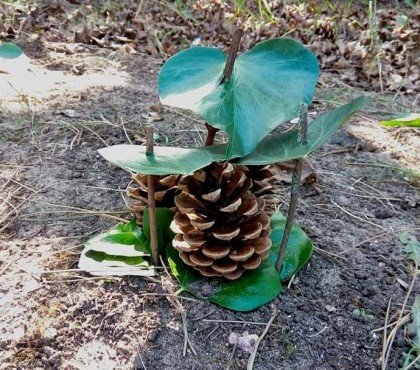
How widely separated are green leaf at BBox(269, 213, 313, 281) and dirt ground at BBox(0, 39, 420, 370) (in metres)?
0.03

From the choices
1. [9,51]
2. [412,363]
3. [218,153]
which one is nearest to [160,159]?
[218,153]

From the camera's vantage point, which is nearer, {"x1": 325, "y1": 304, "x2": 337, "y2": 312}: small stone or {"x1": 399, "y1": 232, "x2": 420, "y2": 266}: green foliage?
{"x1": 325, "y1": 304, "x2": 337, "y2": 312}: small stone

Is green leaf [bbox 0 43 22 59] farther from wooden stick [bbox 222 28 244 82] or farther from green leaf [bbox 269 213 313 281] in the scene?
green leaf [bbox 269 213 313 281]

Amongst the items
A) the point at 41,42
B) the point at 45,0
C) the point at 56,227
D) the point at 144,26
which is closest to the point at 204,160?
the point at 56,227

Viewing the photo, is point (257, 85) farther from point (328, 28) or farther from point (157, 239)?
point (328, 28)

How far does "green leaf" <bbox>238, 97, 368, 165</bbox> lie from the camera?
84cm

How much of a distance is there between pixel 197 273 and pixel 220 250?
0.32 ft

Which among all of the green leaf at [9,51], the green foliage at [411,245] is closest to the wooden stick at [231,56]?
the green foliage at [411,245]

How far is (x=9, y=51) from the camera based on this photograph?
5.15ft

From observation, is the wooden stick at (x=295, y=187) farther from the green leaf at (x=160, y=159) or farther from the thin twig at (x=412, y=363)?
the thin twig at (x=412, y=363)

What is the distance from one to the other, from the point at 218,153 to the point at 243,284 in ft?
0.88

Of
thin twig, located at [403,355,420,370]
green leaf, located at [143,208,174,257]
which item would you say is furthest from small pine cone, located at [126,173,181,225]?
thin twig, located at [403,355,420,370]

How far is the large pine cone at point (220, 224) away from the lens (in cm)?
94

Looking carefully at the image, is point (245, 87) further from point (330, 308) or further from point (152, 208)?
point (330, 308)
